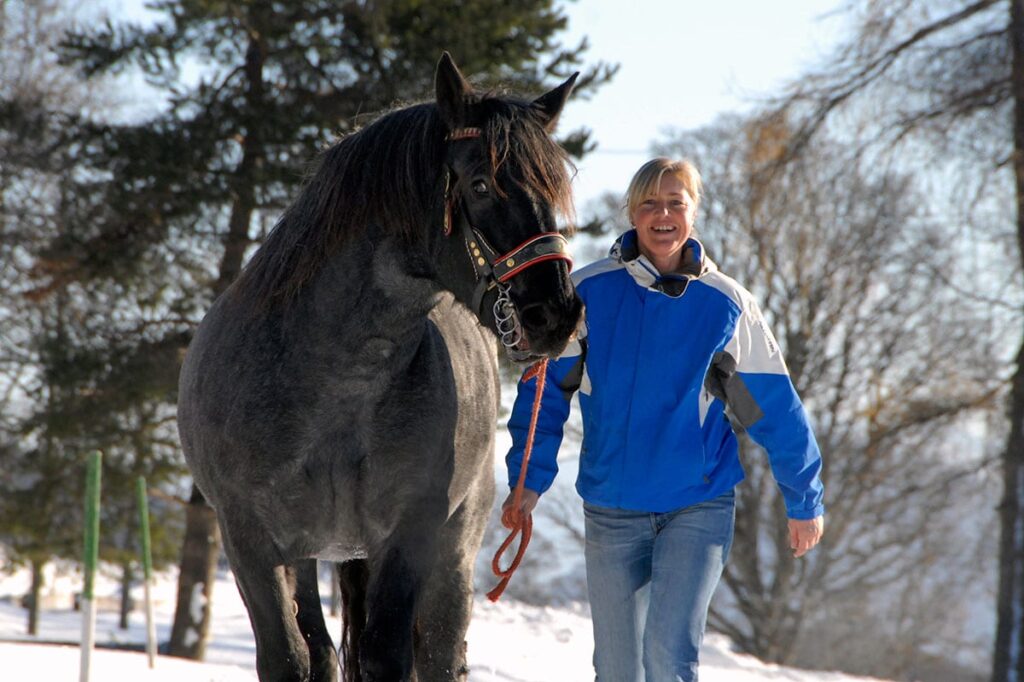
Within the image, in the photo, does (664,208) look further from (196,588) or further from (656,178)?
(196,588)

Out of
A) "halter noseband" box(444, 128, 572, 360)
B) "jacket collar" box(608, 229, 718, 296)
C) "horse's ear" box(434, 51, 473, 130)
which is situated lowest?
"halter noseband" box(444, 128, 572, 360)

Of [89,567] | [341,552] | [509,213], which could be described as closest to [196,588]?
[89,567]

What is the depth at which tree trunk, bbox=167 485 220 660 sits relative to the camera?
1286 centimetres

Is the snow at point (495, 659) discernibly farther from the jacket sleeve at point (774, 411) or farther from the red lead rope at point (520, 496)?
the jacket sleeve at point (774, 411)

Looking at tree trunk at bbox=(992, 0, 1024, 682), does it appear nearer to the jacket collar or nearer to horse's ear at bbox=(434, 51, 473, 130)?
the jacket collar

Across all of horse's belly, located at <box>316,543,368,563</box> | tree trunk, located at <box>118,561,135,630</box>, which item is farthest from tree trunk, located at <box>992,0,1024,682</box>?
tree trunk, located at <box>118,561,135,630</box>

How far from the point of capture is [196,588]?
12.9 metres

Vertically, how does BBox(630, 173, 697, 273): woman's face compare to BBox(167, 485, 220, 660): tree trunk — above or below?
above

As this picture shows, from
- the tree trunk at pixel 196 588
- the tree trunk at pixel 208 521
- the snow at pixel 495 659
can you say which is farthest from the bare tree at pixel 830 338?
the tree trunk at pixel 196 588

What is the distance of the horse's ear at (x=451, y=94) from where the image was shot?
316 centimetres

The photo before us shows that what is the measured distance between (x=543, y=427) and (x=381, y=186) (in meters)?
0.98

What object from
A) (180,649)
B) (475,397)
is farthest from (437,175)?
(180,649)

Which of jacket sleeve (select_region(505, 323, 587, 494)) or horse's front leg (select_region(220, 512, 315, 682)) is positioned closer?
horse's front leg (select_region(220, 512, 315, 682))

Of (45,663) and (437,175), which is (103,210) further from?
(437,175)
